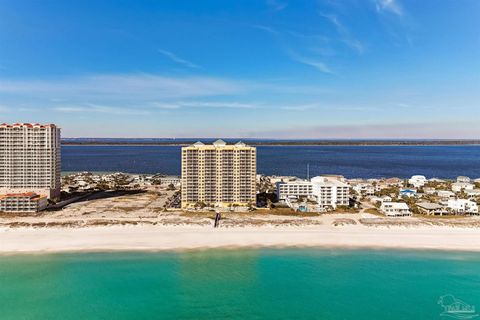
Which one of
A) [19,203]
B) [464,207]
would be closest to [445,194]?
[464,207]

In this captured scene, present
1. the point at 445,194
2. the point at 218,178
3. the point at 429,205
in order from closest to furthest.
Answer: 1. the point at 429,205
2. the point at 218,178
3. the point at 445,194

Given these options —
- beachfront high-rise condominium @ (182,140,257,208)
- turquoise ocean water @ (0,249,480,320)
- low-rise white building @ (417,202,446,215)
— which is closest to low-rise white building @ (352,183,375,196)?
low-rise white building @ (417,202,446,215)

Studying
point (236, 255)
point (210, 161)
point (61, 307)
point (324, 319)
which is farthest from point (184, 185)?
point (324, 319)

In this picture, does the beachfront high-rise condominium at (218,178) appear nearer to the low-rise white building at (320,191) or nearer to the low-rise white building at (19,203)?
the low-rise white building at (320,191)

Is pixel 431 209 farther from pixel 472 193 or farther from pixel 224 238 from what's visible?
pixel 224 238

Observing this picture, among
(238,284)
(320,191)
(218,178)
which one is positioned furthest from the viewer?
(320,191)

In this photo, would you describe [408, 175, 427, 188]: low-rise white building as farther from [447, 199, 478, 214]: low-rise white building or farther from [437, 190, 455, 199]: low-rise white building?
[447, 199, 478, 214]: low-rise white building

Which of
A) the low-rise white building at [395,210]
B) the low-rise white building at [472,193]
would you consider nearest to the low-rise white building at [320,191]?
the low-rise white building at [395,210]
